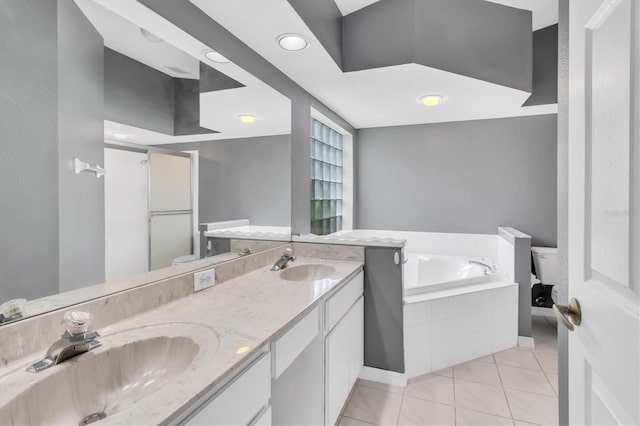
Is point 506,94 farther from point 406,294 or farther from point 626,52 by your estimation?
point 626,52

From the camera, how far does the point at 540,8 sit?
2.46 m

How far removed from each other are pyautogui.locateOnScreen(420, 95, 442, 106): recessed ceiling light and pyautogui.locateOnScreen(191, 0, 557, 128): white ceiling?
0.19 ft

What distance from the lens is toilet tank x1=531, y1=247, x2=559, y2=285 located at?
3.09 meters

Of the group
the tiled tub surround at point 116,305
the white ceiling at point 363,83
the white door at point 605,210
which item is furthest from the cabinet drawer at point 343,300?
the white ceiling at point 363,83

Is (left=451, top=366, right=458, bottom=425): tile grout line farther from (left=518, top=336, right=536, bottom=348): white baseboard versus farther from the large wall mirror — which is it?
the large wall mirror

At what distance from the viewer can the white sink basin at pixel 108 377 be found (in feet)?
2.34

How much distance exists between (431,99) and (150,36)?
2.30m

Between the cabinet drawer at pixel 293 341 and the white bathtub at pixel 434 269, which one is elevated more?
the cabinet drawer at pixel 293 341

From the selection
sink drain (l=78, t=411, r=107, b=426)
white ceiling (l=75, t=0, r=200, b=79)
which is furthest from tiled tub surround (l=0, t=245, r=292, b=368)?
white ceiling (l=75, t=0, r=200, b=79)

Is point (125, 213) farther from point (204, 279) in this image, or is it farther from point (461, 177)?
point (461, 177)

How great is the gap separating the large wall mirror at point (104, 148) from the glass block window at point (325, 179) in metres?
1.28

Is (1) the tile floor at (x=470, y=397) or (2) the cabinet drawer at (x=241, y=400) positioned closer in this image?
(2) the cabinet drawer at (x=241, y=400)

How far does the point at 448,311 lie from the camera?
2.41m

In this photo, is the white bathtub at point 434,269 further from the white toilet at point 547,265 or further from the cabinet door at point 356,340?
the cabinet door at point 356,340
